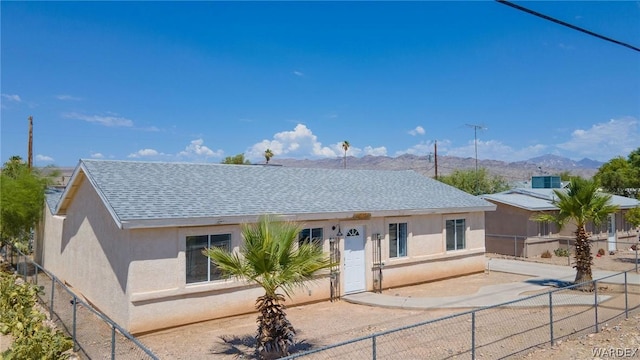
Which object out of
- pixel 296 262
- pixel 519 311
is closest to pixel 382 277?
pixel 519 311

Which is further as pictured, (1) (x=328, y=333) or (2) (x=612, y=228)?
(2) (x=612, y=228)

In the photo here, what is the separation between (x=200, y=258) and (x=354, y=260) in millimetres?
5812

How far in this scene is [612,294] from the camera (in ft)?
54.5

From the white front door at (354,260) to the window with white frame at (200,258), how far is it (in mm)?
4757

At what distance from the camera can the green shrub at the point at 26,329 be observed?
9453 millimetres

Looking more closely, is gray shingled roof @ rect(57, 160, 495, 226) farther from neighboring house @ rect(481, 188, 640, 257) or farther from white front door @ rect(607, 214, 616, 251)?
white front door @ rect(607, 214, 616, 251)

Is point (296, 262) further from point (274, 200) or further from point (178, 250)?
point (274, 200)

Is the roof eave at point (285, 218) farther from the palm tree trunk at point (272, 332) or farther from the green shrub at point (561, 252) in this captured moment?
the green shrub at point (561, 252)

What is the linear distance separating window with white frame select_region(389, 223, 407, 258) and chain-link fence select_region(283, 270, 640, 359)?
4.66 metres

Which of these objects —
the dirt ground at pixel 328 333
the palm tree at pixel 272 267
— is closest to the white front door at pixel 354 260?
the dirt ground at pixel 328 333

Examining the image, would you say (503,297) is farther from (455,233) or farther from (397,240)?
(455,233)

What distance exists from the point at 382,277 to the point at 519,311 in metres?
4.95

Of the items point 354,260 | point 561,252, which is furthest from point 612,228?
point 354,260

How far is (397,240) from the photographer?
1819 cm
